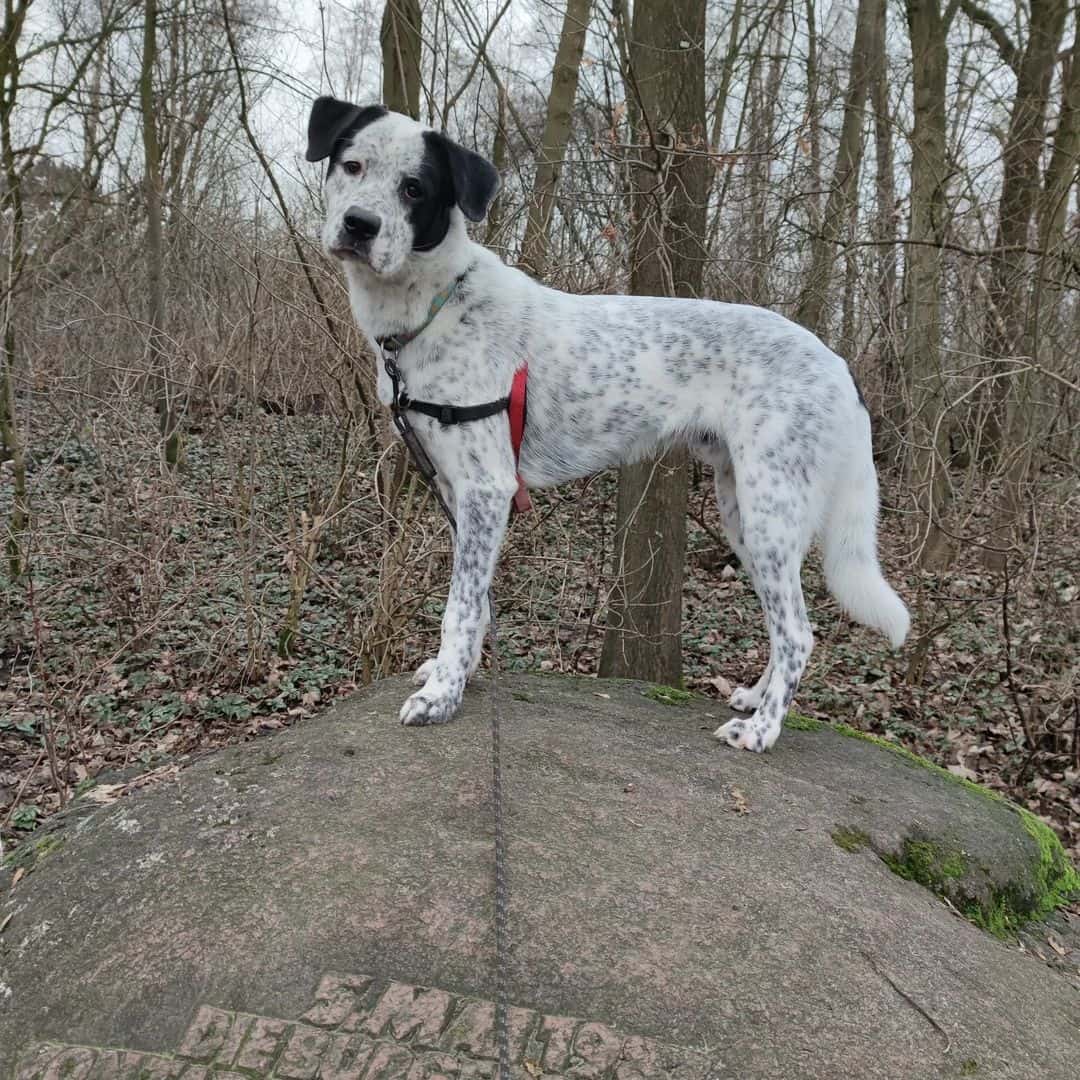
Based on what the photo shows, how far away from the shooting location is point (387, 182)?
3.04 m

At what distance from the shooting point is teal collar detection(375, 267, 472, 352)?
3.34 m

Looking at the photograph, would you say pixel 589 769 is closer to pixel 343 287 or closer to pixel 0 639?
pixel 343 287

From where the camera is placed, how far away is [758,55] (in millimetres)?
9281

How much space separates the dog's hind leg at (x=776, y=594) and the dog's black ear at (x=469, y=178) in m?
1.34

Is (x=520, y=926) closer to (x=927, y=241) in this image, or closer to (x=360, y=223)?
(x=360, y=223)

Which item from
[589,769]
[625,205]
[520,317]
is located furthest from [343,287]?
[589,769]

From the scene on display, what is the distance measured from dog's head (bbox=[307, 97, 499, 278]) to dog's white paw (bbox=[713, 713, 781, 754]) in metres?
2.04

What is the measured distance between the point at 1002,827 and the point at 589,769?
5.50ft

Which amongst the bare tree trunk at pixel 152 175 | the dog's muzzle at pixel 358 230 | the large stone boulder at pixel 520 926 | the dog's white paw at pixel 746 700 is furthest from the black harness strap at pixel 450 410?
the bare tree trunk at pixel 152 175

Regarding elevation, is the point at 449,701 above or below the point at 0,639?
above

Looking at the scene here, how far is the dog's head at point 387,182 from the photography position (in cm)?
299

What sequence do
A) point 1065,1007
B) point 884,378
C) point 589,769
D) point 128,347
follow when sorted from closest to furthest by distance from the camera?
1. point 1065,1007
2. point 589,769
3. point 884,378
4. point 128,347

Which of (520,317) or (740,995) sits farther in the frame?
(520,317)

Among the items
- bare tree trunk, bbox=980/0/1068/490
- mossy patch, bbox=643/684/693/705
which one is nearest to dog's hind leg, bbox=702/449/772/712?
mossy patch, bbox=643/684/693/705
